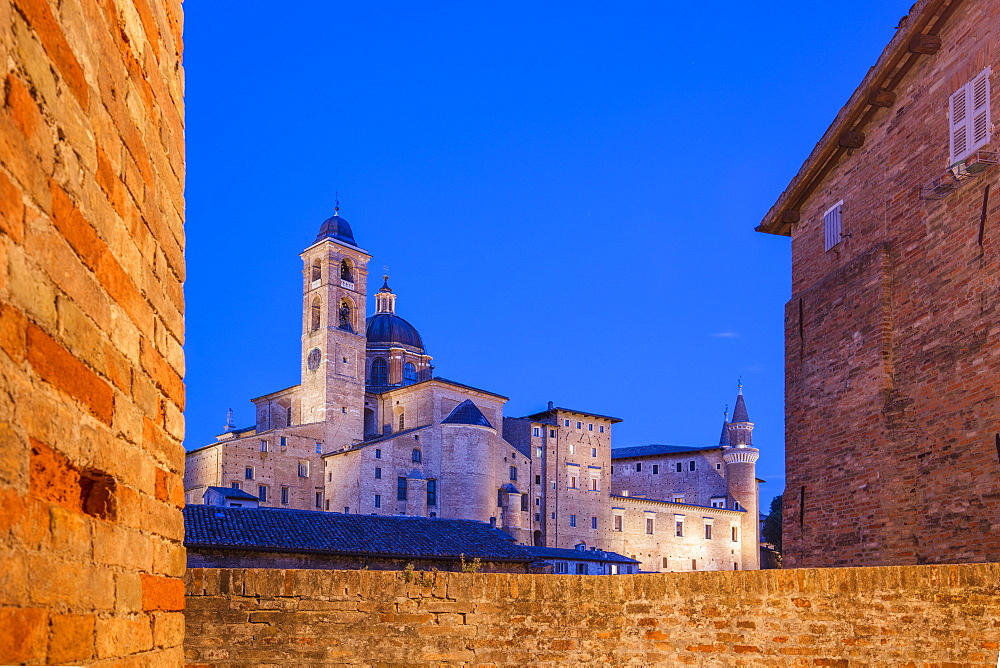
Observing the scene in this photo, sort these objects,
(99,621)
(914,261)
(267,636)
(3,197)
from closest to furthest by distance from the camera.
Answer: (3,197) < (99,621) < (267,636) < (914,261)

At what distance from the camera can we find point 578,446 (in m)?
Answer: 64.2

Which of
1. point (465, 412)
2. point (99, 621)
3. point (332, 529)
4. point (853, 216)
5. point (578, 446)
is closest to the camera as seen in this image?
point (99, 621)

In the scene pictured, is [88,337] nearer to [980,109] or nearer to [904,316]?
[980,109]

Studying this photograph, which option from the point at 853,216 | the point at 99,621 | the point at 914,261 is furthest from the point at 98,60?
the point at 853,216

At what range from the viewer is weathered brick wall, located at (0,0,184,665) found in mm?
1793

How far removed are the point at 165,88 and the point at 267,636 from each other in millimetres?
4621

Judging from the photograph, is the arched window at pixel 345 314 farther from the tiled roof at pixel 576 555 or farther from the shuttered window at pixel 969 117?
the shuttered window at pixel 969 117

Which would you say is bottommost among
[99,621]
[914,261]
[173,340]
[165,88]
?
[99,621]

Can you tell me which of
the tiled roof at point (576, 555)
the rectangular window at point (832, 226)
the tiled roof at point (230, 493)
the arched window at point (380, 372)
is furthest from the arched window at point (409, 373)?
the rectangular window at point (832, 226)

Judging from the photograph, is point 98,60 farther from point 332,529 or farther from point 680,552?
point 680,552

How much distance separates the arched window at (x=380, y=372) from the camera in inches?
2822

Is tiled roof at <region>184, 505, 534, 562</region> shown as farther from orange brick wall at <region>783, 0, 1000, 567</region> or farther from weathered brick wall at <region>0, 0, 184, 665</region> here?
weathered brick wall at <region>0, 0, 184, 665</region>

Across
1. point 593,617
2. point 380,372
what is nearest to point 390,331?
point 380,372

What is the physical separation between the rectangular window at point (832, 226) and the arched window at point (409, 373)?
195 feet
